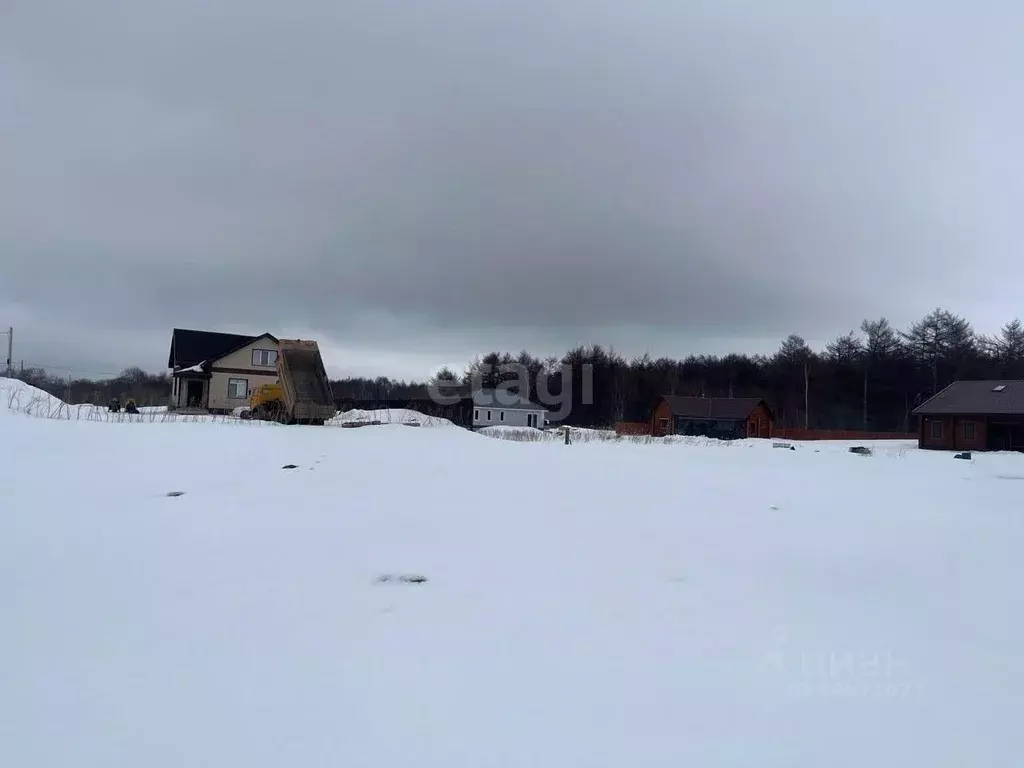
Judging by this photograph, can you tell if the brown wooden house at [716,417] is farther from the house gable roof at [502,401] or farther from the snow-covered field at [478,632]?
the snow-covered field at [478,632]

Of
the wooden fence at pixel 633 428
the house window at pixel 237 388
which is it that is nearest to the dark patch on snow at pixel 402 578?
the house window at pixel 237 388

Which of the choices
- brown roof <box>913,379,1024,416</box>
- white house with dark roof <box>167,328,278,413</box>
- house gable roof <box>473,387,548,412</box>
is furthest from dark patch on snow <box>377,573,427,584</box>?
house gable roof <box>473,387,548,412</box>

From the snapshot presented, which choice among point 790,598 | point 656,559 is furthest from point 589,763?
point 656,559

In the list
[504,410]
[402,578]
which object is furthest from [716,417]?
[402,578]

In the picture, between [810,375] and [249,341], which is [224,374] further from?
[810,375]

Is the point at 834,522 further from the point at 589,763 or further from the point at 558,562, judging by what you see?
the point at 589,763

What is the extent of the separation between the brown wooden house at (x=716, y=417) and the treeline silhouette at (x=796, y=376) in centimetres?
1060

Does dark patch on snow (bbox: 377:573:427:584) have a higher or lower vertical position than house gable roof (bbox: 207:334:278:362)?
lower

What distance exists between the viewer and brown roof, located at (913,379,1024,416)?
1214 inches

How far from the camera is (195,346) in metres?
32.0

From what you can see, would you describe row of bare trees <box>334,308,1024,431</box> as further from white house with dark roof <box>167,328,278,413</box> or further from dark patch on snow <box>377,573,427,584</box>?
dark patch on snow <box>377,573,427,584</box>

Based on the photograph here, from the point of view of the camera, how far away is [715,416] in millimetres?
43250

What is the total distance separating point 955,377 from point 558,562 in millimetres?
57730

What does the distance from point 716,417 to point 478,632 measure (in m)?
42.6
